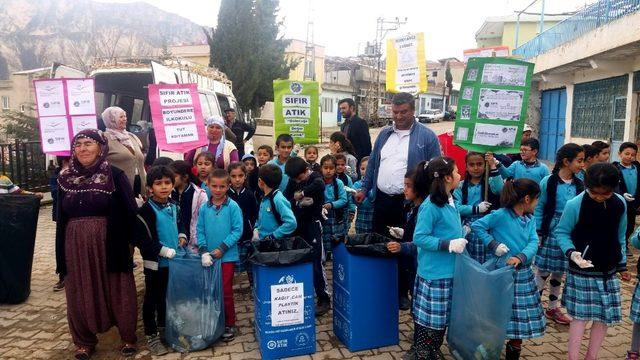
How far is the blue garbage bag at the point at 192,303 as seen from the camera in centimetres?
342

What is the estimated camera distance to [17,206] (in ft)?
14.6

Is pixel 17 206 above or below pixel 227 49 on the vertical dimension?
below

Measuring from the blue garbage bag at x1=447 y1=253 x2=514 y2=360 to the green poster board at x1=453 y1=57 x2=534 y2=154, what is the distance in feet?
4.51

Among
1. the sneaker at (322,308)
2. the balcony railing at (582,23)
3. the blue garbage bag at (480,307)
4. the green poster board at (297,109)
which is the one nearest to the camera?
the blue garbage bag at (480,307)

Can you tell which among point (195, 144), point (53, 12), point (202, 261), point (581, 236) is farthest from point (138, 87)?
point (53, 12)

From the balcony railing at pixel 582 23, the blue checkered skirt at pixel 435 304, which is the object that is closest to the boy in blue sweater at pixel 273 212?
the blue checkered skirt at pixel 435 304

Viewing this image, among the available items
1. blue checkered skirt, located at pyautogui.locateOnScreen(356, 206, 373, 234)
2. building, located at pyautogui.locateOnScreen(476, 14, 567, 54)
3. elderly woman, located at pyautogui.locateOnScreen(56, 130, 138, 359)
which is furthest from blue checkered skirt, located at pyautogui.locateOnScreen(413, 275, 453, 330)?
building, located at pyautogui.locateOnScreen(476, 14, 567, 54)

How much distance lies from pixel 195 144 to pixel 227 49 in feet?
69.7

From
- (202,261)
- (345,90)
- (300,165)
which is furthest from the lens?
(345,90)

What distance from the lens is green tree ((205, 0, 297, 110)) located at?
2453 cm

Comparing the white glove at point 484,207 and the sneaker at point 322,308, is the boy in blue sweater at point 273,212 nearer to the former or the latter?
the sneaker at point 322,308

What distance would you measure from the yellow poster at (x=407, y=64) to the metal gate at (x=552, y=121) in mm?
9532

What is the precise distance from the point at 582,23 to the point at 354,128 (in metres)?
8.72

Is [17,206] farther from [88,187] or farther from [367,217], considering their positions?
[367,217]
